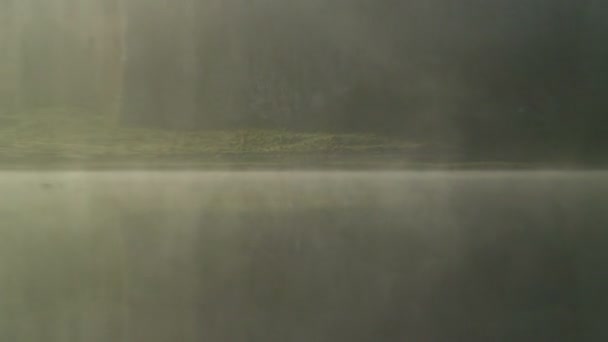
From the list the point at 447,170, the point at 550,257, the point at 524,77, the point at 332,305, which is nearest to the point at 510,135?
the point at 524,77

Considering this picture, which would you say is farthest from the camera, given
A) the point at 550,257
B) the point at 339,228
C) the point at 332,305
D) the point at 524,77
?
the point at 524,77

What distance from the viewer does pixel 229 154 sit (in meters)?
10.6

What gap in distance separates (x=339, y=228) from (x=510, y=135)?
5.47 m

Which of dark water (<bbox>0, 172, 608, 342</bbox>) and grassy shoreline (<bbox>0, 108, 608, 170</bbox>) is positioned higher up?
grassy shoreline (<bbox>0, 108, 608, 170</bbox>)

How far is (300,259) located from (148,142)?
5217mm

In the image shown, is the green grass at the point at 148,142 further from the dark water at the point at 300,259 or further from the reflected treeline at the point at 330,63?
the dark water at the point at 300,259

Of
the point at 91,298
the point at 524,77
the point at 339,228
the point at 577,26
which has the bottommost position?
the point at 91,298

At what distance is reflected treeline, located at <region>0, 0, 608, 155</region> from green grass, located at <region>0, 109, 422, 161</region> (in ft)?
1.36

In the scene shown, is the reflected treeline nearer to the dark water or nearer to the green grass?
the green grass

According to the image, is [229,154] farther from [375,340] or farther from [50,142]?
[375,340]

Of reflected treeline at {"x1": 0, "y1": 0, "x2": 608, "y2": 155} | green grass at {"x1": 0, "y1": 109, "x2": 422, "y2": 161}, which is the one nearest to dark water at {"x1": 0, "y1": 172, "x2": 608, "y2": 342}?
green grass at {"x1": 0, "y1": 109, "x2": 422, "y2": 161}

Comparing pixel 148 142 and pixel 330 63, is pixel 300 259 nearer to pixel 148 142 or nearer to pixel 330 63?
pixel 148 142

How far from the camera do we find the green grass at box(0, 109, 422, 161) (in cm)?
A: 1045

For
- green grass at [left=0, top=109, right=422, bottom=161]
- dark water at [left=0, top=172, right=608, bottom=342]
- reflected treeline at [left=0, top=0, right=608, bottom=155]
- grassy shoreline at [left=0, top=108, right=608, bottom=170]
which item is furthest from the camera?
reflected treeline at [left=0, top=0, right=608, bottom=155]
